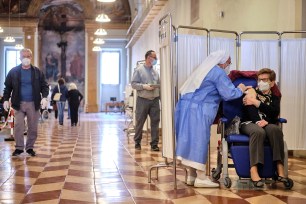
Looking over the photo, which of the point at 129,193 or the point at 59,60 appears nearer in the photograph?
the point at 129,193

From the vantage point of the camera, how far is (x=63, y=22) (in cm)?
3222

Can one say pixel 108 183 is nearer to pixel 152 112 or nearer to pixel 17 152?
pixel 17 152

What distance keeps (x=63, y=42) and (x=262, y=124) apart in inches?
1110

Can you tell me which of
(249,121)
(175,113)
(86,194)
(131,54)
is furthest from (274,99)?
(131,54)

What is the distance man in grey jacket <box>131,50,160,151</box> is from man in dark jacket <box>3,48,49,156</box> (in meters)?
1.68

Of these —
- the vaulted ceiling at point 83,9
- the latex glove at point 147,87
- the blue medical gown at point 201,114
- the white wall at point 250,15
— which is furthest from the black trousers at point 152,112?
the vaulted ceiling at point 83,9

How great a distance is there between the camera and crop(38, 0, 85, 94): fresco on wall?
3192cm

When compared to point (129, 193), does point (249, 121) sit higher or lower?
higher

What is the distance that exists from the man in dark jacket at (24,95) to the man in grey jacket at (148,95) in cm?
168

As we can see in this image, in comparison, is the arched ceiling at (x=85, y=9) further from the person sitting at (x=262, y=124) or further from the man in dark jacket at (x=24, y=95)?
the person sitting at (x=262, y=124)

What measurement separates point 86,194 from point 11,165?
2336 mm

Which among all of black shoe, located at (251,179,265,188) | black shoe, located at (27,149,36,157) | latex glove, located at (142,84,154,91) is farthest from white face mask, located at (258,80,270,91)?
black shoe, located at (27,149,36,157)

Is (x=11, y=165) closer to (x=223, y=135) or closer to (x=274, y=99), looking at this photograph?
(x=223, y=135)

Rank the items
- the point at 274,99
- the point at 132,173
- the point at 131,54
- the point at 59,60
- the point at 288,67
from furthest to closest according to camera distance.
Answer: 1. the point at 59,60
2. the point at 131,54
3. the point at 288,67
4. the point at 132,173
5. the point at 274,99
